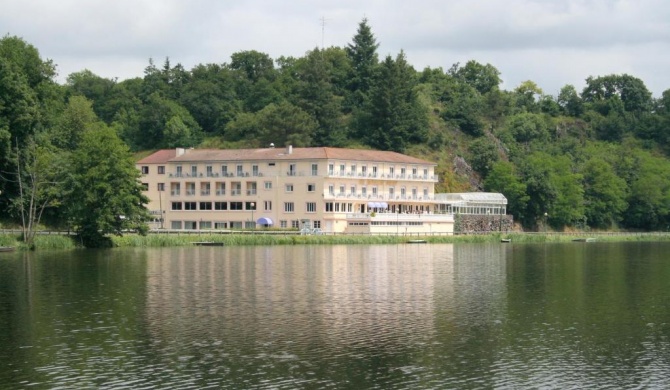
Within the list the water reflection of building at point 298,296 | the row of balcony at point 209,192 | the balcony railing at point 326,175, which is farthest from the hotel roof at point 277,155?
the water reflection of building at point 298,296

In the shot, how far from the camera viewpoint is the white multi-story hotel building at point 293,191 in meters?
112

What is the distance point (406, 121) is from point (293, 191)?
100ft

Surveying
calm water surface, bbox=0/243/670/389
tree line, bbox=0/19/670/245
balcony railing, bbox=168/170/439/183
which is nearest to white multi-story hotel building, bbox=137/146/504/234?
balcony railing, bbox=168/170/439/183

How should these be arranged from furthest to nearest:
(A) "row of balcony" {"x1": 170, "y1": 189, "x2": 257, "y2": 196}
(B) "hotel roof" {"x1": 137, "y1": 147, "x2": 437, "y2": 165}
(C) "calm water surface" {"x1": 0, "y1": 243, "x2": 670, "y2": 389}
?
(A) "row of balcony" {"x1": 170, "y1": 189, "x2": 257, "y2": 196}, (B) "hotel roof" {"x1": 137, "y1": 147, "x2": 437, "y2": 165}, (C) "calm water surface" {"x1": 0, "y1": 243, "x2": 670, "y2": 389}

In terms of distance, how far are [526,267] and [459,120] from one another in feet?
291

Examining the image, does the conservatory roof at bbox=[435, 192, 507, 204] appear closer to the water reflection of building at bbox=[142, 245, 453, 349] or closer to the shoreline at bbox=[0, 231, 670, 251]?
the shoreline at bbox=[0, 231, 670, 251]

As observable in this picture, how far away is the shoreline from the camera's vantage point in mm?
82312

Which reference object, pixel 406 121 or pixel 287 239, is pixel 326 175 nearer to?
pixel 287 239

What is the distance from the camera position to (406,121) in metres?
138

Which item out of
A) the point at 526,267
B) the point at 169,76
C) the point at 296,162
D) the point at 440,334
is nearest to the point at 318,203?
the point at 296,162

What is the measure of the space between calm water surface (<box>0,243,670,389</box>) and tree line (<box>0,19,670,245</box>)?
41836mm

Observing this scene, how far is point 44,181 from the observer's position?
82500 mm

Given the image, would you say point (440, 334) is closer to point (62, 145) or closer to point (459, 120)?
point (62, 145)

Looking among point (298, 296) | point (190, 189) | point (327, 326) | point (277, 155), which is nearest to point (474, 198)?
point (277, 155)
